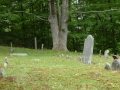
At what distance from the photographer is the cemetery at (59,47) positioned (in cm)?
816

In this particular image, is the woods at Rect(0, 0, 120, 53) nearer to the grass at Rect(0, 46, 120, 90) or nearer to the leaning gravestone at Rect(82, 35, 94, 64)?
the leaning gravestone at Rect(82, 35, 94, 64)

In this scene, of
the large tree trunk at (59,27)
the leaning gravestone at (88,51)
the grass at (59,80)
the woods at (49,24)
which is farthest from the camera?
the woods at (49,24)

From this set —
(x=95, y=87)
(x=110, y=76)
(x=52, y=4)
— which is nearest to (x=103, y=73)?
(x=110, y=76)

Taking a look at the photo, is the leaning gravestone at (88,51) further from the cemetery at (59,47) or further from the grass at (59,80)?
the grass at (59,80)

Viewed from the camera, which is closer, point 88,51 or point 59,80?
point 59,80

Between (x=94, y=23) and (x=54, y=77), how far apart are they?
2048cm

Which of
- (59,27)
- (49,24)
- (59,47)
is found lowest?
(59,47)

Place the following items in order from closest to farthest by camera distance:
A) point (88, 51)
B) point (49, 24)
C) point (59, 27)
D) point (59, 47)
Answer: point (88, 51) → point (59, 47) → point (59, 27) → point (49, 24)

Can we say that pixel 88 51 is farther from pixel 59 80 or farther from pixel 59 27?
pixel 59 27

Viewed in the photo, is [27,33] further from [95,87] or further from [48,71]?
[95,87]

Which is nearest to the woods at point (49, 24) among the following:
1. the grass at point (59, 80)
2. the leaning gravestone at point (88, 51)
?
the leaning gravestone at point (88, 51)

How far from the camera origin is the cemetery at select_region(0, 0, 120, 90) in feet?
26.8

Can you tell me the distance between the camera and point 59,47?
933 inches

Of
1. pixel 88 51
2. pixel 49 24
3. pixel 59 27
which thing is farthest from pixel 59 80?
pixel 49 24
